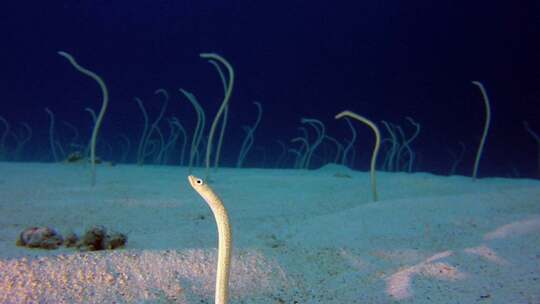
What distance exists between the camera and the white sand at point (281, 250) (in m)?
1.94

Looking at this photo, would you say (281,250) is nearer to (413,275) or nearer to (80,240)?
(413,275)

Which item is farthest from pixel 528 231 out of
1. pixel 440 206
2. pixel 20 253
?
pixel 20 253

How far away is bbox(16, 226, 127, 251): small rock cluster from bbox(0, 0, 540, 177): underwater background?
15.8 m

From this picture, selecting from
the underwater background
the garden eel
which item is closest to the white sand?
the garden eel

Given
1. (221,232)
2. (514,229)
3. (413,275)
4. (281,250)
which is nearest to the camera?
(221,232)

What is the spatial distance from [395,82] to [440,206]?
1734 cm

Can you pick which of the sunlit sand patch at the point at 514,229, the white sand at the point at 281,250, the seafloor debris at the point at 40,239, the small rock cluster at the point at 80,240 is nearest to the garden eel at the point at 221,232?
the white sand at the point at 281,250

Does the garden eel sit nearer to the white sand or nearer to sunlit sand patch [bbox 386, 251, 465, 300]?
the white sand

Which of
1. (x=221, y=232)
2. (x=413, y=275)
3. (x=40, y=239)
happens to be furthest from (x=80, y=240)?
(x=413, y=275)

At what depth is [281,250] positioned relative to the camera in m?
2.66

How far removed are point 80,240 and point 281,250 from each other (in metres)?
1.28

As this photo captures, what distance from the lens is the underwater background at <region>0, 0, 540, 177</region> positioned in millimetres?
18047

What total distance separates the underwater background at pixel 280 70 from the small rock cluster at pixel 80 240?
15829mm

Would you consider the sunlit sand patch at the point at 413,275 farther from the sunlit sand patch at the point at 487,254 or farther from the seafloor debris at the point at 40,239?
the seafloor debris at the point at 40,239
